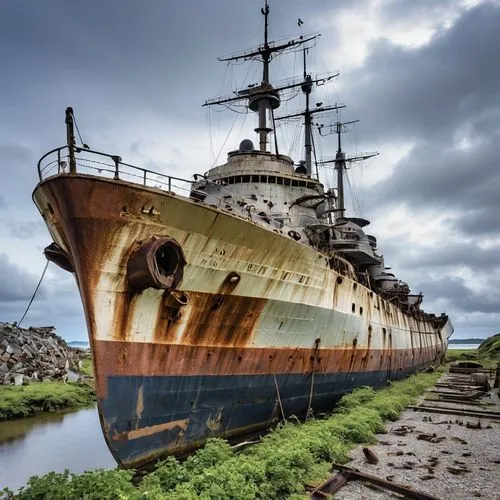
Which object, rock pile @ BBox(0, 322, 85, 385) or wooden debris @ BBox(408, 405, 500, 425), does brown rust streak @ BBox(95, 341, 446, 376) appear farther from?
rock pile @ BBox(0, 322, 85, 385)

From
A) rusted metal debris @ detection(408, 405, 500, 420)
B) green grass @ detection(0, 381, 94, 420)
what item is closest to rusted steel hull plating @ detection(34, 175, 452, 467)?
rusted metal debris @ detection(408, 405, 500, 420)

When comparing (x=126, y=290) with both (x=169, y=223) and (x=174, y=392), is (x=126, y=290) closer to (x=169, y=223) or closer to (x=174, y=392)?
(x=169, y=223)

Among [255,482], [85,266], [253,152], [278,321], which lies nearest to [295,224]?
[253,152]

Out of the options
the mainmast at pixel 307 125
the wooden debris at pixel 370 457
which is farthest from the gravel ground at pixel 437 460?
the mainmast at pixel 307 125

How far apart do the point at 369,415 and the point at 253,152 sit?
9.91 m

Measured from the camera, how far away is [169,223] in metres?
8.52

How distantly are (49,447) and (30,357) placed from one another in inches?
464

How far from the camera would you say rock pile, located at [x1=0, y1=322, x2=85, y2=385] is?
2086 cm

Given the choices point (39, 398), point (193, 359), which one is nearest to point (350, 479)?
point (193, 359)

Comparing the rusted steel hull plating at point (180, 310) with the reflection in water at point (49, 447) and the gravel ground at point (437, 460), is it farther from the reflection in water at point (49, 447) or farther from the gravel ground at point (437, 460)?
the reflection in water at point (49, 447)

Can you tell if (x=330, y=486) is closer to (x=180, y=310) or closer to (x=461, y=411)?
(x=180, y=310)

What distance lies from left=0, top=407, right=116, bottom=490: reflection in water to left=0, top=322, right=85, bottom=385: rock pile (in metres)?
4.60

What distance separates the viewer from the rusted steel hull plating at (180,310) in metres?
7.90

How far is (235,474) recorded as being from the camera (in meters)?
6.33
